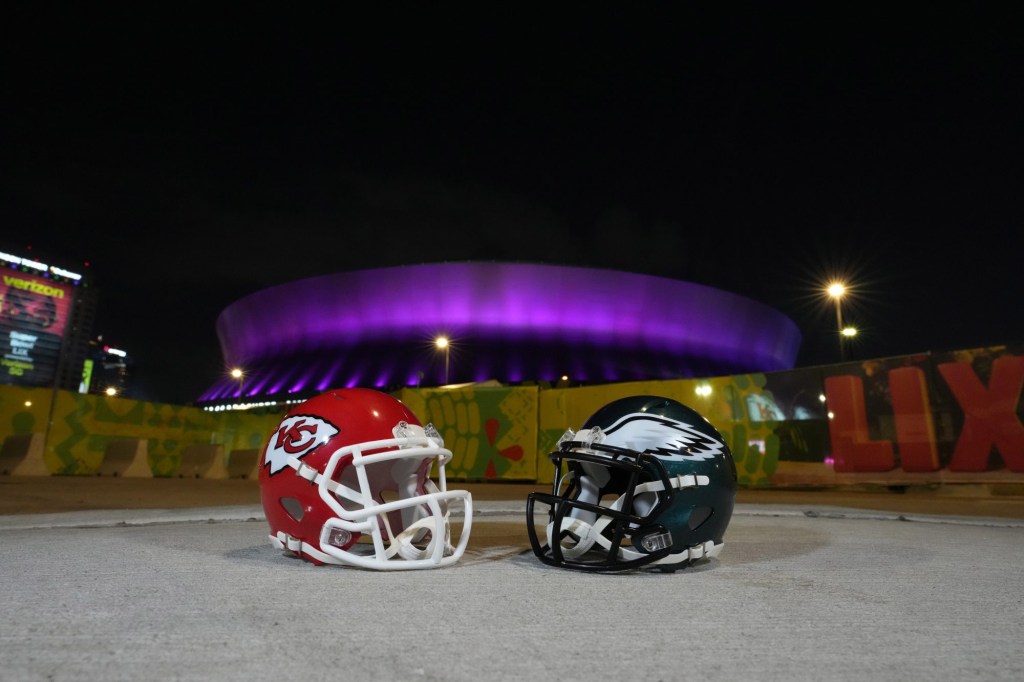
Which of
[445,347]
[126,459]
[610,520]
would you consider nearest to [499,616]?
[610,520]

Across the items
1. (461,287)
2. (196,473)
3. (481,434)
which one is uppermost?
(461,287)

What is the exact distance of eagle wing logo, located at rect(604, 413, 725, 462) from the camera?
271 cm

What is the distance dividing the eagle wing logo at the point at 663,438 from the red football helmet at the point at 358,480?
735 millimetres

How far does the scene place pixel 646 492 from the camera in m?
2.67

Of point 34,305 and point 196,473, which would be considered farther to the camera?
point 34,305

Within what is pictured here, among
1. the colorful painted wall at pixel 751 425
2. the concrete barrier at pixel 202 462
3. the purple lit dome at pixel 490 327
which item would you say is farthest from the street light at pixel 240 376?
the concrete barrier at pixel 202 462

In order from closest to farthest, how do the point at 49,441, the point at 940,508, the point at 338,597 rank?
the point at 338,597 < the point at 940,508 < the point at 49,441

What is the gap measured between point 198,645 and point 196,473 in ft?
54.8

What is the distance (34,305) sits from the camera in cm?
6284

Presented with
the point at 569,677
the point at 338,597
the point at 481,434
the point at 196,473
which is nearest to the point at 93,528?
the point at 338,597

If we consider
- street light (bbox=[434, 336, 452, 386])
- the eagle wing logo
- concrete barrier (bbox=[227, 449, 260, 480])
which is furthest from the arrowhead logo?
street light (bbox=[434, 336, 452, 386])

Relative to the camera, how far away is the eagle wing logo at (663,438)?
2709 millimetres

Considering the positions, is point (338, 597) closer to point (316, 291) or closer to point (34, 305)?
point (316, 291)

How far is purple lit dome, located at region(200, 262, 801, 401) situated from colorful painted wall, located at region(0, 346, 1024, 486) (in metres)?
18.9
